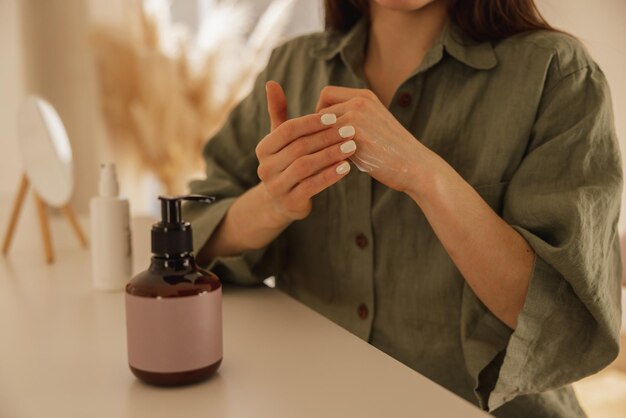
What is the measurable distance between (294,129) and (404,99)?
0.21m

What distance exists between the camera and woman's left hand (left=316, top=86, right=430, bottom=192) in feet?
1.74

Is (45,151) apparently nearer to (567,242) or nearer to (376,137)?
(376,137)

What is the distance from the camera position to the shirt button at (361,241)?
71 centimetres

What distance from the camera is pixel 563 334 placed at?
1.87ft

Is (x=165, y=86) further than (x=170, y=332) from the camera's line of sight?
Yes

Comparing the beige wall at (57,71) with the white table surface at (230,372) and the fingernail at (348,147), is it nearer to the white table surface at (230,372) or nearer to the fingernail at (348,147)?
the white table surface at (230,372)

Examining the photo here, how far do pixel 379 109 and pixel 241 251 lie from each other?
271 mm

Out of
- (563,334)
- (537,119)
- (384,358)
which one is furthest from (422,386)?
(537,119)

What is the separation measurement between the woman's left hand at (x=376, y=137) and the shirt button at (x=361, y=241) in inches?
6.3

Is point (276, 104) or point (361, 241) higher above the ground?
point (276, 104)

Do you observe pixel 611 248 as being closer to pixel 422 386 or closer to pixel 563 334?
pixel 563 334

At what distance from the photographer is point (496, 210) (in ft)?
2.12

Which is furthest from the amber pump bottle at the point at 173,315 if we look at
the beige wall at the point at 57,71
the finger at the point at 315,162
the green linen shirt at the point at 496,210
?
the beige wall at the point at 57,71

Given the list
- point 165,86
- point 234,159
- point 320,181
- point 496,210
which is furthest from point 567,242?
point 165,86
